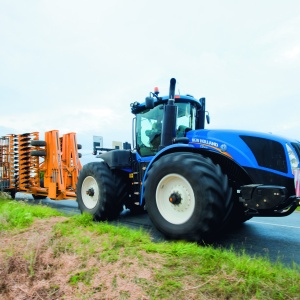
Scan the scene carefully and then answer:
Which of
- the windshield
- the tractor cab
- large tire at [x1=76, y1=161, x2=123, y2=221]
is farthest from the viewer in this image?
large tire at [x1=76, y1=161, x2=123, y2=221]

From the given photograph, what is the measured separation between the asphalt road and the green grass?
58 cm

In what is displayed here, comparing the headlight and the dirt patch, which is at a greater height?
the headlight

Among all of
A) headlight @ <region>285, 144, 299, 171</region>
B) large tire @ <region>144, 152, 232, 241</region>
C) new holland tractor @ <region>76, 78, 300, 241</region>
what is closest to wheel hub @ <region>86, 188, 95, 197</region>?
new holland tractor @ <region>76, 78, 300, 241</region>

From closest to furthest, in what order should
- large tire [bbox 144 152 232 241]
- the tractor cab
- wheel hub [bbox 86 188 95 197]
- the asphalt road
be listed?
large tire [bbox 144 152 232 241]
the asphalt road
the tractor cab
wheel hub [bbox 86 188 95 197]

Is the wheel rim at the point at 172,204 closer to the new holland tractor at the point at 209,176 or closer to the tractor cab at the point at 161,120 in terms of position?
the new holland tractor at the point at 209,176

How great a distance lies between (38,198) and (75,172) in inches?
113

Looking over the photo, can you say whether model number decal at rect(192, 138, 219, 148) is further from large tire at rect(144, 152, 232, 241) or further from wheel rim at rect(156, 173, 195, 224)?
wheel rim at rect(156, 173, 195, 224)

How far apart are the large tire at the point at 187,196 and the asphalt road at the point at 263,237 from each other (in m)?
0.45

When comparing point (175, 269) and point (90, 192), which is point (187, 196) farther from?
point (90, 192)

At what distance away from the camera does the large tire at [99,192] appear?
5.21 m

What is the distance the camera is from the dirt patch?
231 centimetres

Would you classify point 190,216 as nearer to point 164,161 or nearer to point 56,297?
point 164,161

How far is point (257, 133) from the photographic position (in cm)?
387

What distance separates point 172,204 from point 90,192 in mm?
2260
